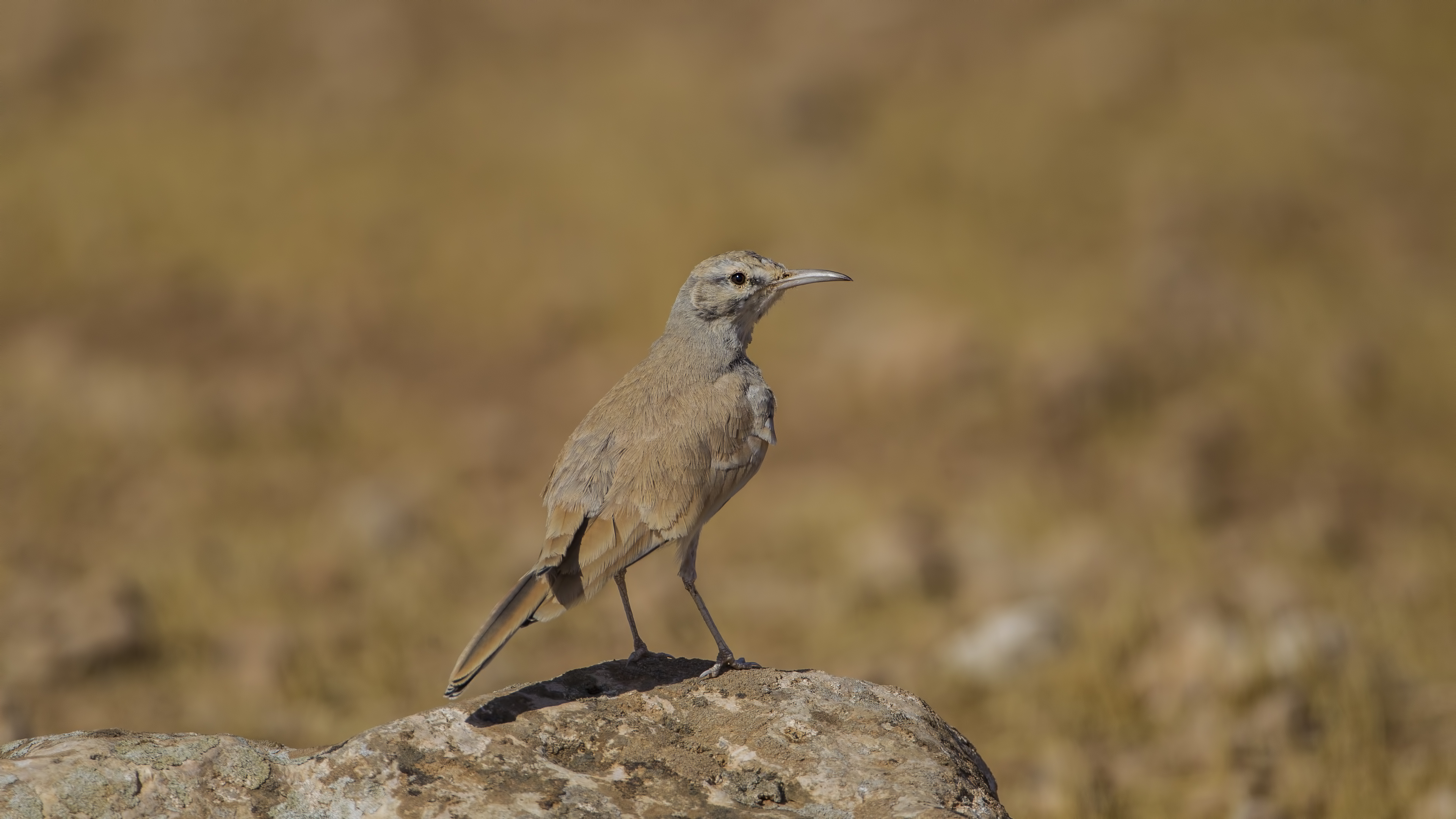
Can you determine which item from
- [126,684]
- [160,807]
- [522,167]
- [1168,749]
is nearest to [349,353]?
[522,167]

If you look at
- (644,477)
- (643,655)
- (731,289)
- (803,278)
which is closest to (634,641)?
(643,655)

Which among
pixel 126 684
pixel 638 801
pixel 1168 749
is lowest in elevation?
pixel 638 801

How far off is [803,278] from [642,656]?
181cm

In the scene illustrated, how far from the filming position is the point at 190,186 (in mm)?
15180

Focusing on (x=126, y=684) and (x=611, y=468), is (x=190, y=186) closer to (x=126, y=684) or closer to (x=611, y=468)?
(x=126, y=684)

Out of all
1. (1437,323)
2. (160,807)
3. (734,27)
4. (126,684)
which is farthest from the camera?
(734,27)

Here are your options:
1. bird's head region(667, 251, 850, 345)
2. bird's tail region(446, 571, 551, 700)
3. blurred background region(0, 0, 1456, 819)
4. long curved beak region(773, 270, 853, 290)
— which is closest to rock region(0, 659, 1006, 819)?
bird's tail region(446, 571, 551, 700)

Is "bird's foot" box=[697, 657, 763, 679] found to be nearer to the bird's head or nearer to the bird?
the bird

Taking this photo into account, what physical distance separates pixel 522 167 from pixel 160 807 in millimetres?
12354

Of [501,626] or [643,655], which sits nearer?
[501,626]

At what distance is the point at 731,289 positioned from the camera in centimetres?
557

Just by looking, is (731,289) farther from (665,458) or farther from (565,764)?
(565,764)

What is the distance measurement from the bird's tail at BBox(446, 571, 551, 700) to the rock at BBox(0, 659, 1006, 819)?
18 centimetres

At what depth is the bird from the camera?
452cm
